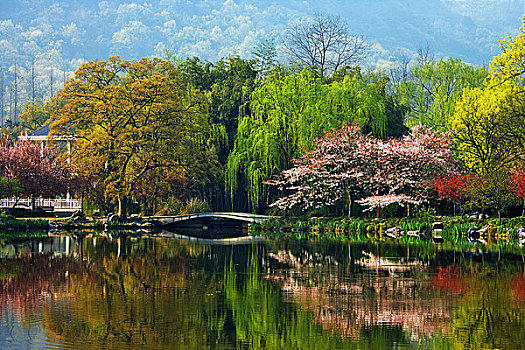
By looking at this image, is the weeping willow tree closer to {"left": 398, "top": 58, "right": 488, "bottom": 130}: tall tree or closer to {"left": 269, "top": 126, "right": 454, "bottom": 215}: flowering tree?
{"left": 269, "top": 126, "right": 454, "bottom": 215}: flowering tree

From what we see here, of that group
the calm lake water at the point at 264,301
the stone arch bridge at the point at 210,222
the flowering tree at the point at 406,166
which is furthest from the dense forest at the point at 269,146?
the calm lake water at the point at 264,301

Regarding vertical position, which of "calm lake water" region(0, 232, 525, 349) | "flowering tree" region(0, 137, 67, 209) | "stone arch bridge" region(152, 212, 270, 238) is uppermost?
"flowering tree" region(0, 137, 67, 209)

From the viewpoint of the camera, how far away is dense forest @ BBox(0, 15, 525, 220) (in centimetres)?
3609

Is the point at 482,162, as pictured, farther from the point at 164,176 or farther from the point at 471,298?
the point at 471,298

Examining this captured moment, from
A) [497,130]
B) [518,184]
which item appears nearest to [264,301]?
[518,184]

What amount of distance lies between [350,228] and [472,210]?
6481 mm

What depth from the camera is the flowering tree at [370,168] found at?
36250mm

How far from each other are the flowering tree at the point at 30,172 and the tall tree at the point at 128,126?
155cm

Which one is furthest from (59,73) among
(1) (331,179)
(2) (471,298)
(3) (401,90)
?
(2) (471,298)

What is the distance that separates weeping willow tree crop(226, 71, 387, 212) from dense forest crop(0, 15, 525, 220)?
81mm

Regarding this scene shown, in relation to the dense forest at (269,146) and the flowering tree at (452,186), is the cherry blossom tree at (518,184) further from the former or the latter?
the flowering tree at (452,186)

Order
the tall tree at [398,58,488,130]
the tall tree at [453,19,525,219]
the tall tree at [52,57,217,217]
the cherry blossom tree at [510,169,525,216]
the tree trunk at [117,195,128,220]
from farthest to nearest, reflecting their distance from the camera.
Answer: the tall tree at [398,58,488,130], the tree trunk at [117,195,128,220], the tall tree at [52,57,217,217], the tall tree at [453,19,525,219], the cherry blossom tree at [510,169,525,216]

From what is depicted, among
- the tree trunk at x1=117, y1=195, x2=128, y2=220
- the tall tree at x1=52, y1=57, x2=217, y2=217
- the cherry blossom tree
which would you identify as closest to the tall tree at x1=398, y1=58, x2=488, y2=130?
the tall tree at x1=52, y1=57, x2=217, y2=217

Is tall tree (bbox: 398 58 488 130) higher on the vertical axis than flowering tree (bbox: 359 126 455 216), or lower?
higher
